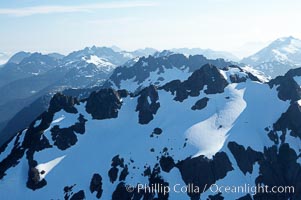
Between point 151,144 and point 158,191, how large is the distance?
2753 centimetres

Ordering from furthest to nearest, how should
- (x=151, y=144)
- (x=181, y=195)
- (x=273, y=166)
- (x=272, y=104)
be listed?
1. (x=272, y=104)
2. (x=151, y=144)
3. (x=273, y=166)
4. (x=181, y=195)

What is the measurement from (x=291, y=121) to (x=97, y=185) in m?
85.7

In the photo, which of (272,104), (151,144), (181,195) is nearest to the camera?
(181,195)

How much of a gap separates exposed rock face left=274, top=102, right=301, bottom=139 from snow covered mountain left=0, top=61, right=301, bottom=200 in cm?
41

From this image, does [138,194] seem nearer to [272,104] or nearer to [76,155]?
[76,155]

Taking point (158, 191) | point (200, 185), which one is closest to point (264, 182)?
point (200, 185)

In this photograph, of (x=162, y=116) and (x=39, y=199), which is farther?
(x=162, y=116)

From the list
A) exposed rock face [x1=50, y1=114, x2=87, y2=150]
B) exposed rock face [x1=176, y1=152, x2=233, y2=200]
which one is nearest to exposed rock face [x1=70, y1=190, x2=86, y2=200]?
exposed rock face [x1=50, y1=114, x2=87, y2=150]

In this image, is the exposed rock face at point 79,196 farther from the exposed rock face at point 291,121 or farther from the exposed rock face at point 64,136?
the exposed rock face at point 291,121

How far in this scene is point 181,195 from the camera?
149 m

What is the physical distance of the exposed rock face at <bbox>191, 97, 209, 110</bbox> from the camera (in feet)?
639

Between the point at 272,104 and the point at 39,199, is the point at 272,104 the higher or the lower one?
the higher one

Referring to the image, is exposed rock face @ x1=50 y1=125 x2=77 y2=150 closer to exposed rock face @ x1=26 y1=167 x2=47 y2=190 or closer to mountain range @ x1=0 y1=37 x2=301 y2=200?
mountain range @ x1=0 y1=37 x2=301 y2=200

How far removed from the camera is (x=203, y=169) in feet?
506
